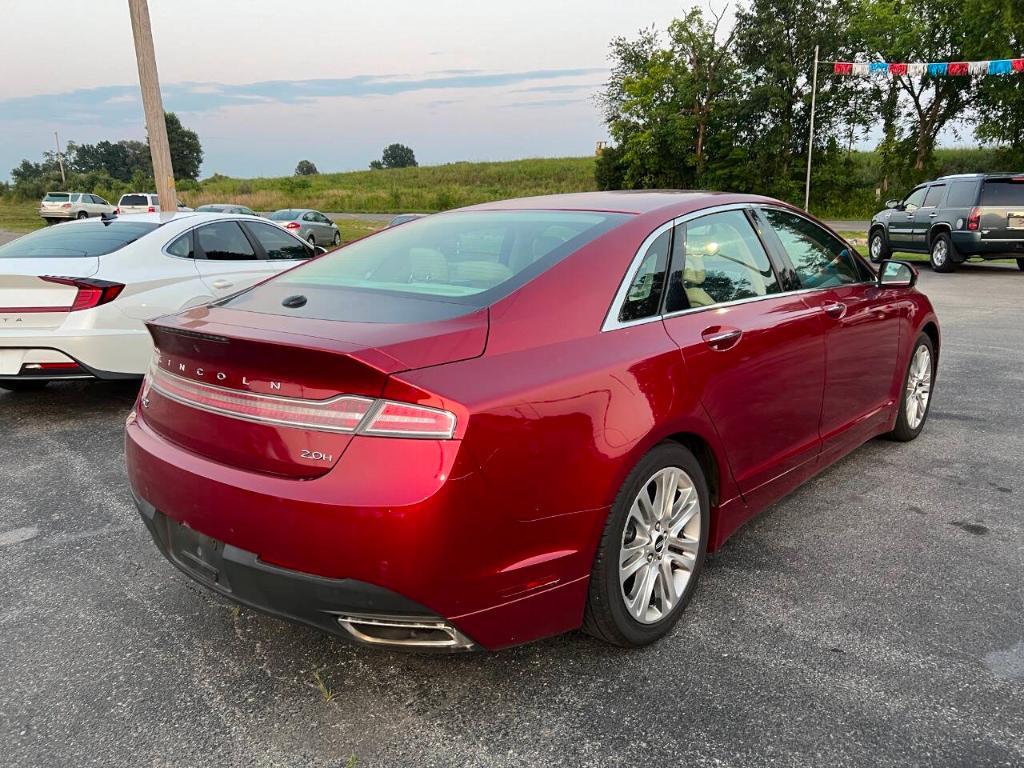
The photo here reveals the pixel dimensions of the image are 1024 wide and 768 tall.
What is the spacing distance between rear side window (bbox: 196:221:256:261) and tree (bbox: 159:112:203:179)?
97.2 metres

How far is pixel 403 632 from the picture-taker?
2.13m

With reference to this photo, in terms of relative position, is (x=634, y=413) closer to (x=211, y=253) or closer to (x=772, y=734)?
(x=772, y=734)

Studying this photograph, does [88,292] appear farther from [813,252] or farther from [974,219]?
[974,219]

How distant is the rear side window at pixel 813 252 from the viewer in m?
3.62

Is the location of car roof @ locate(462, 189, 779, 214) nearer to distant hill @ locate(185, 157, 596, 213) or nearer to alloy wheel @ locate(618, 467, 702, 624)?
alloy wheel @ locate(618, 467, 702, 624)

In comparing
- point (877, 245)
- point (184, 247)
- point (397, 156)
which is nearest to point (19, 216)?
point (877, 245)

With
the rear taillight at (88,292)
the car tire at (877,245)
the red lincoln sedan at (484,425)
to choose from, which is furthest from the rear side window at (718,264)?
the car tire at (877,245)

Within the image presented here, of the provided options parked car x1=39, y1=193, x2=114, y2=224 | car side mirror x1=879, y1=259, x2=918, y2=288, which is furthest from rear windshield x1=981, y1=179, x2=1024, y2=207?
parked car x1=39, y1=193, x2=114, y2=224

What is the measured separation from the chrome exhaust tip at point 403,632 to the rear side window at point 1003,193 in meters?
15.4

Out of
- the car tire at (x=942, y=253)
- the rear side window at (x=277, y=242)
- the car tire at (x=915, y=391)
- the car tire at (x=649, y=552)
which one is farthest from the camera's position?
the car tire at (x=942, y=253)

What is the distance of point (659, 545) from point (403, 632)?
0.99 meters

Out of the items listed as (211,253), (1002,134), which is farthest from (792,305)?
(1002,134)

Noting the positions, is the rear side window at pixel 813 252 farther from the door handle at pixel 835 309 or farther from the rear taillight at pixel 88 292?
the rear taillight at pixel 88 292

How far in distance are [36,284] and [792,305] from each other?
479 cm
